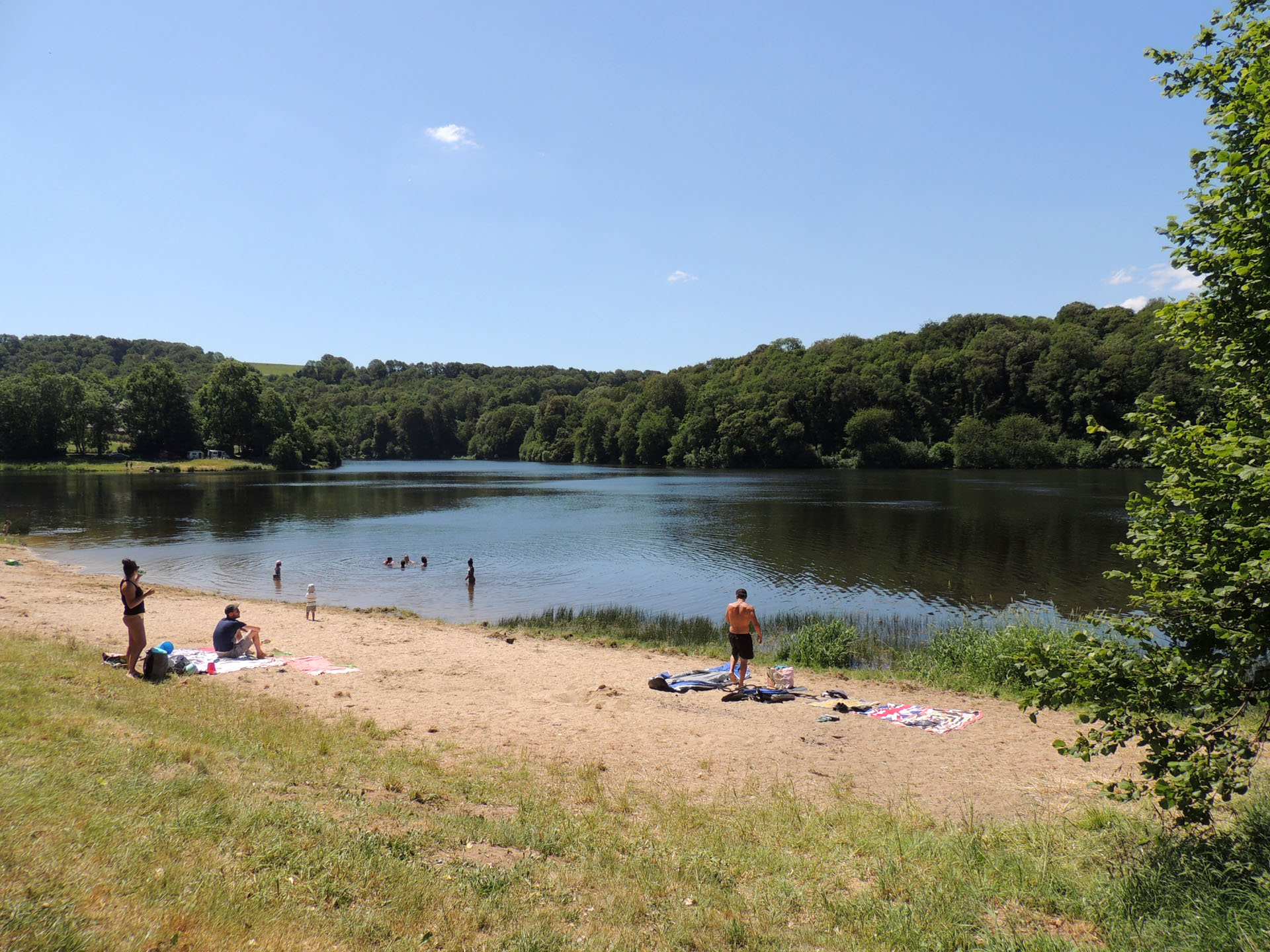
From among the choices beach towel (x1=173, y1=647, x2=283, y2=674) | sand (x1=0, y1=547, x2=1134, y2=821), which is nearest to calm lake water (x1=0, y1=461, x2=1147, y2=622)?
sand (x1=0, y1=547, x2=1134, y2=821)

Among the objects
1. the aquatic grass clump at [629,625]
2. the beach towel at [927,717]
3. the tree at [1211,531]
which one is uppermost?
the tree at [1211,531]

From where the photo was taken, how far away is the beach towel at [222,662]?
13203mm

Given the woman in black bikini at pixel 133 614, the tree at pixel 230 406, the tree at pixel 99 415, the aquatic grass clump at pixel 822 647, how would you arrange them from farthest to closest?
the tree at pixel 230 406 → the tree at pixel 99 415 → the aquatic grass clump at pixel 822 647 → the woman in black bikini at pixel 133 614

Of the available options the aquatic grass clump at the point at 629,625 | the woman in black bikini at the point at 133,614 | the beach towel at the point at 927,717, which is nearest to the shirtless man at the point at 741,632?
the beach towel at the point at 927,717

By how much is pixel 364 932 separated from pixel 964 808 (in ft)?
21.4

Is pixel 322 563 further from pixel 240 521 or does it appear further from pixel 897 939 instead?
pixel 897 939

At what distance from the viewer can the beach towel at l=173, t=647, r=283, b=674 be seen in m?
13.2

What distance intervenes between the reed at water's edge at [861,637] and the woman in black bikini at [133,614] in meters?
10.8

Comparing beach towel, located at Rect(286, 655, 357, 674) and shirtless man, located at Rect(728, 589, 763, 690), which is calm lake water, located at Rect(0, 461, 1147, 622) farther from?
shirtless man, located at Rect(728, 589, 763, 690)

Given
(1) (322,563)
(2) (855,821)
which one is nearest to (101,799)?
(2) (855,821)

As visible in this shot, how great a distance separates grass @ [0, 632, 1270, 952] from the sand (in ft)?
3.33

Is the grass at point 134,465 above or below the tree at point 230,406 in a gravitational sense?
below

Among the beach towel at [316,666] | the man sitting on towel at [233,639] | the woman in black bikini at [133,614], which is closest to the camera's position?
the woman in black bikini at [133,614]

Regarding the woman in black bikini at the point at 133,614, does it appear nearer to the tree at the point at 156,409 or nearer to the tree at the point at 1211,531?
the tree at the point at 1211,531
